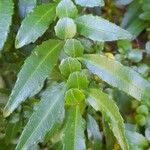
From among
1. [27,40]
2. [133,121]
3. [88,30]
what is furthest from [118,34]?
[133,121]

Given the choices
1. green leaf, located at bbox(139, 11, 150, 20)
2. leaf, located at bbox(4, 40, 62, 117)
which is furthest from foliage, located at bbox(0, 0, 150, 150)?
green leaf, located at bbox(139, 11, 150, 20)

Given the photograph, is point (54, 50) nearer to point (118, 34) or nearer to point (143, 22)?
point (118, 34)

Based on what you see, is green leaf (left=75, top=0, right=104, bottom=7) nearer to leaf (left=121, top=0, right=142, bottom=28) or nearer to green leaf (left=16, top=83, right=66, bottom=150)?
green leaf (left=16, top=83, right=66, bottom=150)

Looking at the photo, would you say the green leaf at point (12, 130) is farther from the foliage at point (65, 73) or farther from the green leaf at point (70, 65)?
the green leaf at point (70, 65)

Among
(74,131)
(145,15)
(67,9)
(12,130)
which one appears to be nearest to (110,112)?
(74,131)

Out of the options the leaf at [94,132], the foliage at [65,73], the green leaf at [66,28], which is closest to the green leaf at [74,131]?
the foliage at [65,73]

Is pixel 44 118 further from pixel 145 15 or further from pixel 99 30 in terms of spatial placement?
pixel 145 15
